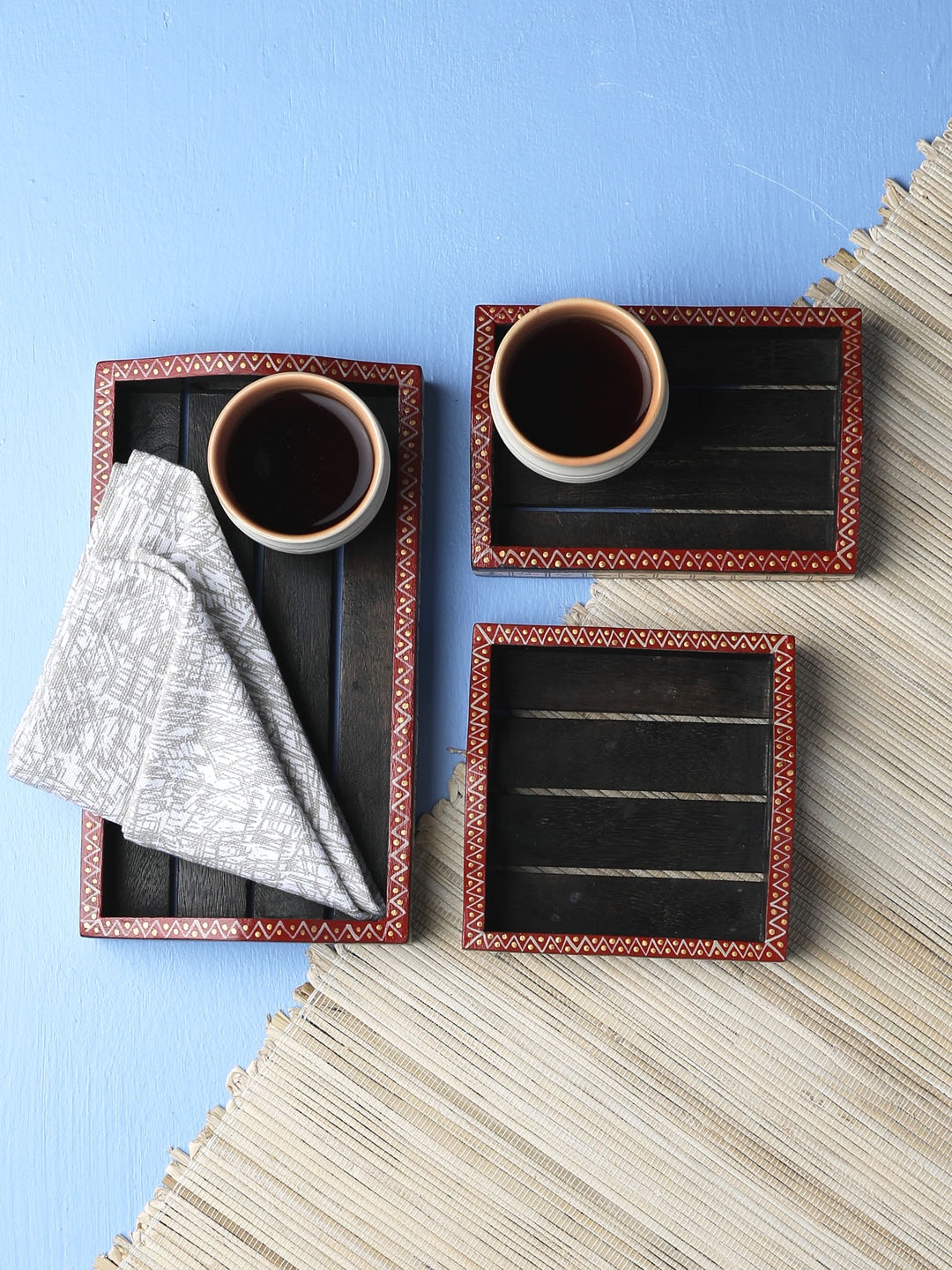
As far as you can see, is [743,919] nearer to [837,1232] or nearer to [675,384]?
[837,1232]

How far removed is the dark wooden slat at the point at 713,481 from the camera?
25.6 inches

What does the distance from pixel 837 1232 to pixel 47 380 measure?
766 millimetres

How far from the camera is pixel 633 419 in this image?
0.61 metres

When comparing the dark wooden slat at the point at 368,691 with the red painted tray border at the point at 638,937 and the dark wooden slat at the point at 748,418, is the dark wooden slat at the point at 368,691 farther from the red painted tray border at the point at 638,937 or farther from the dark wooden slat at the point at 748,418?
the dark wooden slat at the point at 748,418

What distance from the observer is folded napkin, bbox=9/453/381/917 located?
618 mm

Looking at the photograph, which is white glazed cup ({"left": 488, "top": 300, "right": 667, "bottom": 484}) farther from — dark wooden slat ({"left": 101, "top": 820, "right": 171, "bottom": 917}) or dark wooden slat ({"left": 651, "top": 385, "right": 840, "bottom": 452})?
dark wooden slat ({"left": 101, "top": 820, "right": 171, "bottom": 917})

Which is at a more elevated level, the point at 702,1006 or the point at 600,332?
the point at 600,332

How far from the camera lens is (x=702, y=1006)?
665 mm

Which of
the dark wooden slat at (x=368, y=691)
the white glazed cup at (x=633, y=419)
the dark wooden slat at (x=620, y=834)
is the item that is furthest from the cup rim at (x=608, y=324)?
the dark wooden slat at (x=620, y=834)

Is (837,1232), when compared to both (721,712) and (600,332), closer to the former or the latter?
(721,712)

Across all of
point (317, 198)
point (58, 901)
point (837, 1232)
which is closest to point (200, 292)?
point (317, 198)

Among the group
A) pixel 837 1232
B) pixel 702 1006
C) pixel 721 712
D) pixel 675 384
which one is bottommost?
pixel 837 1232

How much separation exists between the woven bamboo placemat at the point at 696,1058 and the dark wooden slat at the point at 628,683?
34 mm

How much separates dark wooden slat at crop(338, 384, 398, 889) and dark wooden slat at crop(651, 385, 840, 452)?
0.19m
